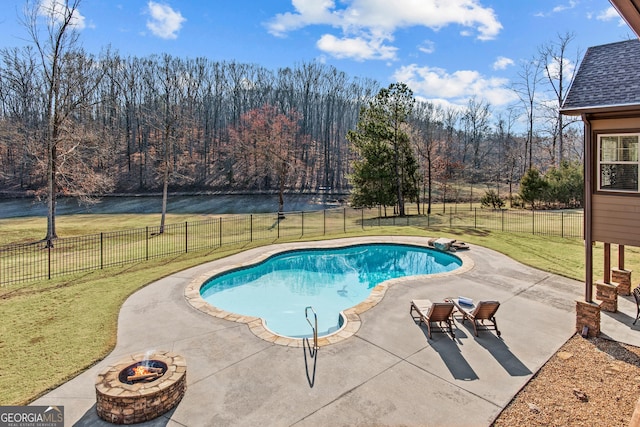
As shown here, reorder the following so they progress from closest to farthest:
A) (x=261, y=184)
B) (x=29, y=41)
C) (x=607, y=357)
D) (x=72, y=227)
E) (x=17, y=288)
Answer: (x=607, y=357) < (x=17, y=288) < (x=29, y=41) < (x=72, y=227) < (x=261, y=184)

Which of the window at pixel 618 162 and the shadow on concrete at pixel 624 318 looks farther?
the shadow on concrete at pixel 624 318

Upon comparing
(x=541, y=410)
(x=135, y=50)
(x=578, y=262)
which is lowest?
(x=541, y=410)

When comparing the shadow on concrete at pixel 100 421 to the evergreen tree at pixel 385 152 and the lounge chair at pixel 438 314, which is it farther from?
the evergreen tree at pixel 385 152

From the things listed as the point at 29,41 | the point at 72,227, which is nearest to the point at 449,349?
the point at 29,41

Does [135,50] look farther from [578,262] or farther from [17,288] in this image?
[578,262]

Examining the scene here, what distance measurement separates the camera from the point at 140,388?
4.53 m

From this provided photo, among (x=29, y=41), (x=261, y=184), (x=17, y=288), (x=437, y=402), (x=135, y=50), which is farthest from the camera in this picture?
(x=135, y=50)

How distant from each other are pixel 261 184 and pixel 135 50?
27449mm

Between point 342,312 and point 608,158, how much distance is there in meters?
6.31

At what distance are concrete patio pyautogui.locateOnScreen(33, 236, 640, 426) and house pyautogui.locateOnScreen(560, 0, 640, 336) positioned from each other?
151cm

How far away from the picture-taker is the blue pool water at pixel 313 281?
30.2 ft

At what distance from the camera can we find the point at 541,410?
470 centimetres

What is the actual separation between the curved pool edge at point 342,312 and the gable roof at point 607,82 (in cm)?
570

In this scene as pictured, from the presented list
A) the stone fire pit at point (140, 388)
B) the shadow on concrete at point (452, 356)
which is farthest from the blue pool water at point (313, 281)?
the stone fire pit at point (140, 388)
